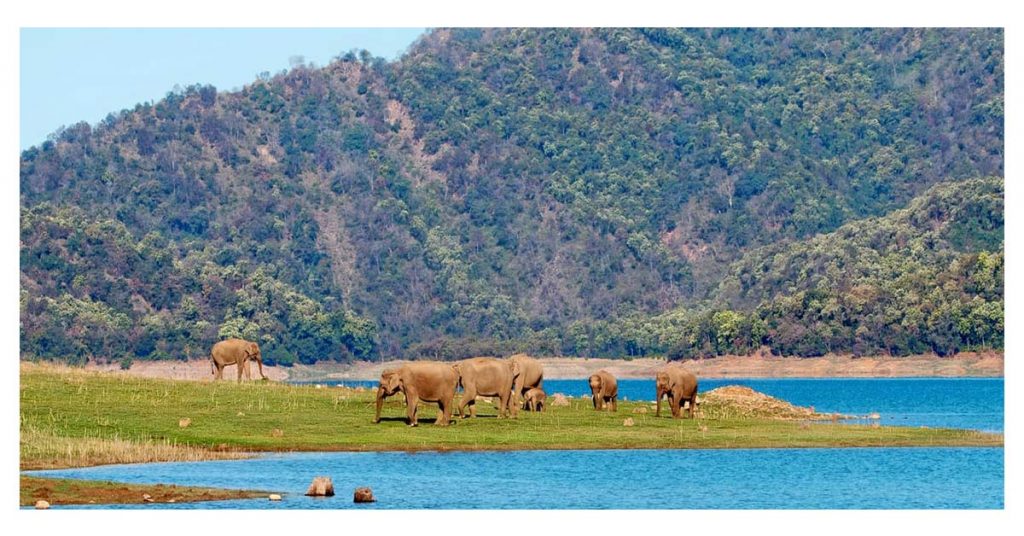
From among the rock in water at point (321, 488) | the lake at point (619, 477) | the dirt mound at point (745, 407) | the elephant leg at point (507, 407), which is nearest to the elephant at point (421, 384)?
the elephant leg at point (507, 407)

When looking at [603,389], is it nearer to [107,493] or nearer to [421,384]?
[421,384]

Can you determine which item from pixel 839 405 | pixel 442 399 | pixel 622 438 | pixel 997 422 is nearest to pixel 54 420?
pixel 442 399

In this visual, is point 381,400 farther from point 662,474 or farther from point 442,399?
point 662,474

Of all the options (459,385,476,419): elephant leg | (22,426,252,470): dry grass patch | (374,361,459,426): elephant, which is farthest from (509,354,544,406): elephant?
(22,426,252,470): dry grass patch

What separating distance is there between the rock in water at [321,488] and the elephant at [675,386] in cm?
2573

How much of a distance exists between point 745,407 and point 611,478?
86.3 ft

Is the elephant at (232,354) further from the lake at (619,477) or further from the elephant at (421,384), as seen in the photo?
the lake at (619,477)

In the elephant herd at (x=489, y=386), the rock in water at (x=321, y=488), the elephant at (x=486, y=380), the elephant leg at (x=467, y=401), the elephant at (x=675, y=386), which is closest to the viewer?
the rock in water at (x=321, y=488)

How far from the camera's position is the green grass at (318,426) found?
187 feet

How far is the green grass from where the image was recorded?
57125mm

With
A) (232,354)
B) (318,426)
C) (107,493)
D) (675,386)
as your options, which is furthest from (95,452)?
(232,354)

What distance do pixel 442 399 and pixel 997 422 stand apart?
34.2 meters

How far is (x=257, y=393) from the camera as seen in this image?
229 ft

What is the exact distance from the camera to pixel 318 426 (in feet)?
201
